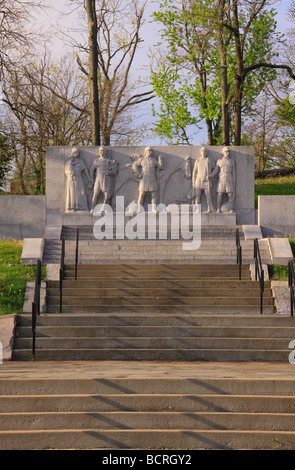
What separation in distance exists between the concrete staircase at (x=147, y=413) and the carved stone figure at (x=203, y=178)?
1339 centimetres

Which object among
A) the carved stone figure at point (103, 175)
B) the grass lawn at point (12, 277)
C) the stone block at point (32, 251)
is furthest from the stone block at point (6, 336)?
the carved stone figure at point (103, 175)

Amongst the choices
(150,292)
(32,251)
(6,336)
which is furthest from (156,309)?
(32,251)

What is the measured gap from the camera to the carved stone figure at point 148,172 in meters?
21.6

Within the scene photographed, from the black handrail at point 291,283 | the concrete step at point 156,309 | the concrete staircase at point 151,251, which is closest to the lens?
the black handrail at point 291,283

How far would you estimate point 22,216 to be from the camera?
22141mm

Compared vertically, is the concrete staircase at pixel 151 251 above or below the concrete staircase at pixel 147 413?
above

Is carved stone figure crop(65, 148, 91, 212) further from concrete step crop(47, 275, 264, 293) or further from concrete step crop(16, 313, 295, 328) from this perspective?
concrete step crop(16, 313, 295, 328)

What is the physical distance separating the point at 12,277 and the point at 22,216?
21.7 feet

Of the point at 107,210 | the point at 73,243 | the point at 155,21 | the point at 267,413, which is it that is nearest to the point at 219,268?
the point at 73,243

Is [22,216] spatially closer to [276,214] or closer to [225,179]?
[225,179]

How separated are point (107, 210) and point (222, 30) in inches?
443

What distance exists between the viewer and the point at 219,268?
16688mm

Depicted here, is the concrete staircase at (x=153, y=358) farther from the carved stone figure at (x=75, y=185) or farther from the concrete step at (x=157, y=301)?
the carved stone figure at (x=75, y=185)
